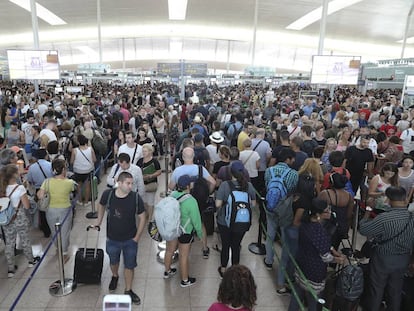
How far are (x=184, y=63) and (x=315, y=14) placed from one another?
427 inches

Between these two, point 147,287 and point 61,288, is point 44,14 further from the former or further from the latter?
point 147,287

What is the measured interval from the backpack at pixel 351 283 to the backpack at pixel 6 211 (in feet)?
12.3

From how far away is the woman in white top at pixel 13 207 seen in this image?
4.07 m

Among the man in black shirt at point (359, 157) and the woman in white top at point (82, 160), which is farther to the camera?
the woman in white top at point (82, 160)

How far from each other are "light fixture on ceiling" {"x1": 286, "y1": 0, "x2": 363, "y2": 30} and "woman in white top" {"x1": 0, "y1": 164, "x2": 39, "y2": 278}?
2024 centimetres

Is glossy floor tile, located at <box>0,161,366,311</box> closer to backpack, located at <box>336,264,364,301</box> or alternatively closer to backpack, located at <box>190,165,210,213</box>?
backpack, located at <box>336,264,364,301</box>

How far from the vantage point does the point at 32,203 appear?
4641 mm

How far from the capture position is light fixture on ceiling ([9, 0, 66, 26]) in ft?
65.8

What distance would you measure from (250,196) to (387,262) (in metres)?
1.55

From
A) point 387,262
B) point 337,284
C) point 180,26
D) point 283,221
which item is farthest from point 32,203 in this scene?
point 180,26

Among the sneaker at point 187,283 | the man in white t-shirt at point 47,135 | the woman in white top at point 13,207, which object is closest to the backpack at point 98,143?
the man in white t-shirt at point 47,135

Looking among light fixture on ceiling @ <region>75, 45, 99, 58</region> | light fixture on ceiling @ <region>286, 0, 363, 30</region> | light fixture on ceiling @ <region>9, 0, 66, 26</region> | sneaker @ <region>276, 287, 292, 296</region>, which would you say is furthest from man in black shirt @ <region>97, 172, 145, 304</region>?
light fixture on ceiling @ <region>75, 45, 99, 58</region>

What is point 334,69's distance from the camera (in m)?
13.7

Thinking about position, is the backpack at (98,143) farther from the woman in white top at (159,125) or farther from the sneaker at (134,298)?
the sneaker at (134,298)
